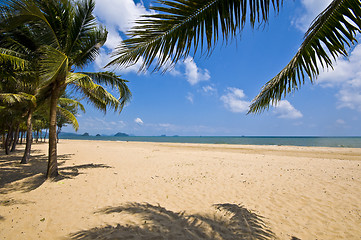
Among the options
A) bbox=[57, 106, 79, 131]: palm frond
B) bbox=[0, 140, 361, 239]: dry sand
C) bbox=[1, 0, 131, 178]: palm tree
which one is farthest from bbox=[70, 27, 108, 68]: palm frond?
bbox=[0, 140, 361, 239]: dry sand

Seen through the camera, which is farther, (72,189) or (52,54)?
(72,189)

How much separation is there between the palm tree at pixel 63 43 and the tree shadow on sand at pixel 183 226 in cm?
380

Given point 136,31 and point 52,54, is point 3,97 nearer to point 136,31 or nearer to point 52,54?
point 52,54

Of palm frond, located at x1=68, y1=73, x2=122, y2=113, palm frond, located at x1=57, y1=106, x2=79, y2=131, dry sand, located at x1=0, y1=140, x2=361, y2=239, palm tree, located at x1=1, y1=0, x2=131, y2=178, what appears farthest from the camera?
palm frond, located at x1=57, y1=106, x2=79, y2=131

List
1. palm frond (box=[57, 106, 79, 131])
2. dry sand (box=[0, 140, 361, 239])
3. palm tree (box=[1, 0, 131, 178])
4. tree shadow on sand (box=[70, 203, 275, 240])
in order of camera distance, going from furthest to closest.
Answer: palm frond (box=[57, 106, 79, 131])
palm tree (box=[1, 0, 131, 178])
dry sand (box=[0, 140, 361, 239])
tree shadow on sand (box=[70, 203, 275, 240])

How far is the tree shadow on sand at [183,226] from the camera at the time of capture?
3479 mm

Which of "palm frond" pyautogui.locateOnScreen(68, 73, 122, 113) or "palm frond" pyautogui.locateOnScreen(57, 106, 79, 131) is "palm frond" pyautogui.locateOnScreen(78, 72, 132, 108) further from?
"palm frond" pyautogui.locateOnScreen(57, 106, 79, 131)

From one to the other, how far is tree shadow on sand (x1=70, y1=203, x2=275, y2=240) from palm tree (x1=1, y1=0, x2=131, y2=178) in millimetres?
3804

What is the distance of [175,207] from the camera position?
4887 mm

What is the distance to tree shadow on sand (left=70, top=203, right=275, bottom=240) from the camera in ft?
11.4

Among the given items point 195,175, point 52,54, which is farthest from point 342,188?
point 52,54

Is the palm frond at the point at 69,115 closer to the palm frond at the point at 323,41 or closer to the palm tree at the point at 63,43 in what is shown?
the palm tree at the point at 63,43

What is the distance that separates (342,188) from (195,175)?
586 cm

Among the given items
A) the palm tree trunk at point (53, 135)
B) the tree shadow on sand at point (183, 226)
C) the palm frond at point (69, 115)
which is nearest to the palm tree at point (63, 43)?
the palm tree trunk at point (53, 135)
